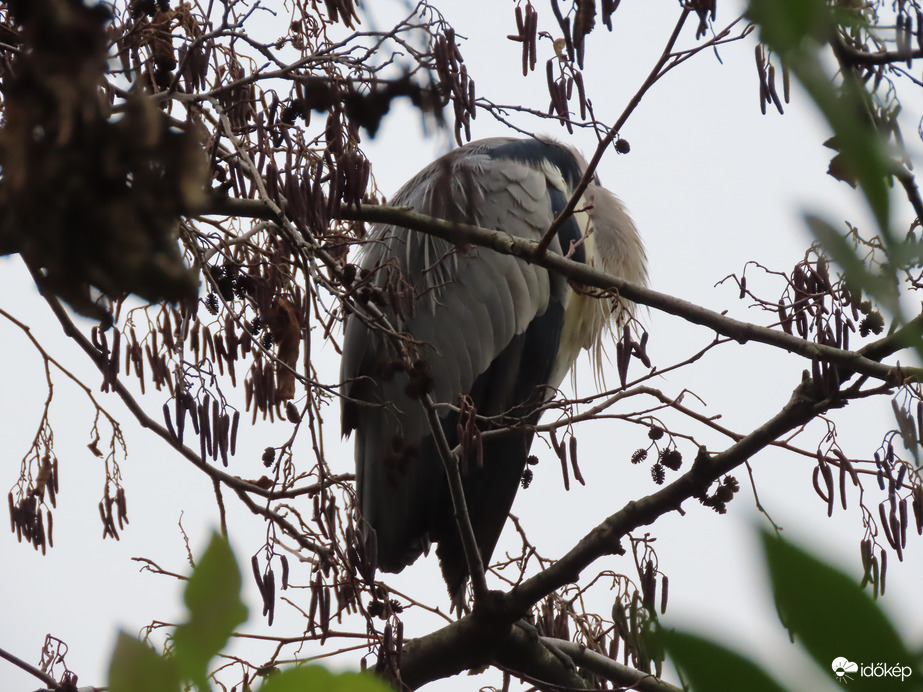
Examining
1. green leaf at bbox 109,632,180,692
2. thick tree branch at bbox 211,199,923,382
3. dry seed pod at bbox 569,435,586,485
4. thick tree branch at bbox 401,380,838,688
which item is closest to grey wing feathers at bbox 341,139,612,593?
thick tree branch at bbox 401,380,838,688

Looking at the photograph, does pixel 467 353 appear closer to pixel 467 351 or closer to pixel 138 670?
pixel 467 351

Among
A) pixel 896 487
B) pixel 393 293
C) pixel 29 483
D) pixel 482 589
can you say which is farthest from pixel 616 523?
pixel 29 483

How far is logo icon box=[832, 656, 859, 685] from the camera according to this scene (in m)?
0.21

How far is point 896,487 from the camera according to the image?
1.87 meters

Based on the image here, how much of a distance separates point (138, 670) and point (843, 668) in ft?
0.60

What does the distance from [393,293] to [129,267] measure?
1.39 meters

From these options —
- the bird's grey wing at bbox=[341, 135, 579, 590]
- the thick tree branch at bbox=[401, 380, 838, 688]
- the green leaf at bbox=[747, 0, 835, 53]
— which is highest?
the bird's grey wing at bbox=[341, 135, 579, 590]

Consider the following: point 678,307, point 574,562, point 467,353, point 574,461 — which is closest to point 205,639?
point 678,307

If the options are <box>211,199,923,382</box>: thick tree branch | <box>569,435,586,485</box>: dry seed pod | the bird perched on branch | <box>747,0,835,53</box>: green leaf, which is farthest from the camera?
the bird perched on branch

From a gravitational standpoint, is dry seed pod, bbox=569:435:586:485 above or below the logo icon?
above

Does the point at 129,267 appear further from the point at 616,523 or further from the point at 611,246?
the point at 611,246

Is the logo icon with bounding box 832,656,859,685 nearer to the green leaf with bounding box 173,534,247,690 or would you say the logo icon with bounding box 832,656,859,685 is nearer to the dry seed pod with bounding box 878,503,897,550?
the green leaf with bounding box 173,534,247,690

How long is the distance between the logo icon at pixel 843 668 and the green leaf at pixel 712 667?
0.02 m

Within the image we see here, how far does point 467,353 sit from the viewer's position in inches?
136
